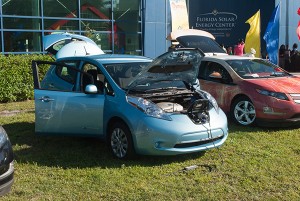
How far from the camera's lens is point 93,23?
17.5 metres

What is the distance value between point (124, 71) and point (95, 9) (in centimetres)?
1139

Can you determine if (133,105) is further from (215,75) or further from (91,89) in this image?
(215,75)

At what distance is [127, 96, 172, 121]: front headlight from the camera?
230 inches

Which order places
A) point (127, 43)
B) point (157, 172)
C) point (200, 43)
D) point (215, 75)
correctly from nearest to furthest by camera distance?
point (157, 172) < point (215, 75) < point (200, 43) < point (127, 43)

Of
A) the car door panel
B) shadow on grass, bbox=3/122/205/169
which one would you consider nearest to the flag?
shadow on grass, bbox=3/122/205/169

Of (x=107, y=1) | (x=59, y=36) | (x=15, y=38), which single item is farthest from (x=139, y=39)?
(x=59, y=36)

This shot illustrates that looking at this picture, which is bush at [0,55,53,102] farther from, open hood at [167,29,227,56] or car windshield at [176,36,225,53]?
car windshield at [176,36,225,53]

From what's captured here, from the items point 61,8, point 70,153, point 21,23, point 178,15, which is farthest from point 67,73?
point 178,15

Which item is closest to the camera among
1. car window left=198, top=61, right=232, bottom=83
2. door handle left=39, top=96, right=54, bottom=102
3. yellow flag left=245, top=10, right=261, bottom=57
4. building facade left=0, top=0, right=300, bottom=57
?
door handle left=39, top=96, right=54, bottom=102

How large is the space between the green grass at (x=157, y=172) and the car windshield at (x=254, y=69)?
181 cm

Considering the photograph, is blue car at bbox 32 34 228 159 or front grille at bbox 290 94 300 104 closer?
blue car at bbox 32 34 228 159

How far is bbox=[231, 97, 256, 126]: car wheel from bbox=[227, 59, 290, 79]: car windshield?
0.54 m

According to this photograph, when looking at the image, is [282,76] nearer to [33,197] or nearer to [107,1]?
[33,197]

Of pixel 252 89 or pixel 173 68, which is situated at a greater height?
pixel 173 68
